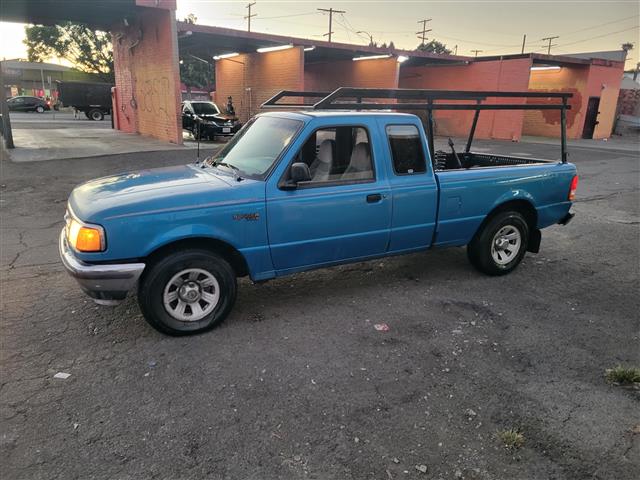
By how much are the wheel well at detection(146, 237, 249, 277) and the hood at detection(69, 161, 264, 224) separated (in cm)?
31

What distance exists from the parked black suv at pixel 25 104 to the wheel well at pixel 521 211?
1874 inches

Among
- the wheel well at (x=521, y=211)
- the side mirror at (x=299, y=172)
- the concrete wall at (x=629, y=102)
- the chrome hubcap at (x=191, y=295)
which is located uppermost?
the concrete wall at (x=629, y=102)

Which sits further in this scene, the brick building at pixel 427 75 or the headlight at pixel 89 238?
the brick building at pixel 427 75

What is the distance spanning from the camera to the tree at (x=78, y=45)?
48.8m

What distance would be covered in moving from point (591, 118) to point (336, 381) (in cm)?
3015

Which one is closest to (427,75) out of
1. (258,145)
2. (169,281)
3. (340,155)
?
(340,155)

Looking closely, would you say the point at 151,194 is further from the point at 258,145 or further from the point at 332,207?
the point at 332,207

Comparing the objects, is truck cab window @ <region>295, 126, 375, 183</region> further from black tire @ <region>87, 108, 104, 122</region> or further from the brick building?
black tire @ <region>87, 108, 104, 122</region>

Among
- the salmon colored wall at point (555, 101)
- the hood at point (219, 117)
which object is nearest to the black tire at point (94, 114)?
the hood at point (219, 117)

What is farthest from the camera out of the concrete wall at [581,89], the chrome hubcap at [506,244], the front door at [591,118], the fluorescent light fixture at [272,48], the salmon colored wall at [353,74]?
the front door at [591,118]

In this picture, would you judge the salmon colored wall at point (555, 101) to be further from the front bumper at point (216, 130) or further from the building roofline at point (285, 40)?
the front bumper at point (216, 130)

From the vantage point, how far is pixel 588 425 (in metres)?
2.99

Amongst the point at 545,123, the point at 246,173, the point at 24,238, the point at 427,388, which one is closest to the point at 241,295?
the point at 246,173

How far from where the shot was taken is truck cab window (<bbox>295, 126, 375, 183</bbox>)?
4332 mm
